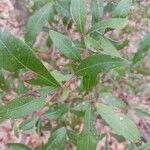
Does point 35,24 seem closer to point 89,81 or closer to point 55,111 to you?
point 55,111

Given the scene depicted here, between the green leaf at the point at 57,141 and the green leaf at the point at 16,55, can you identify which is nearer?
the green leaf at the point at 16,55

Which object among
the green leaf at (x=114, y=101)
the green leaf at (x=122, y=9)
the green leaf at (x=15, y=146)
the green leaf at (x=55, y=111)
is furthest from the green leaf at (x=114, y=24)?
the green leaf at (x=15, y=146)

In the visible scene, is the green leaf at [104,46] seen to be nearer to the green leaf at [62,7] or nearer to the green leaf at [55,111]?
the green leaf at [62,7]

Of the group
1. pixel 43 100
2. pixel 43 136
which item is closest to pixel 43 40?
pixel 43 136

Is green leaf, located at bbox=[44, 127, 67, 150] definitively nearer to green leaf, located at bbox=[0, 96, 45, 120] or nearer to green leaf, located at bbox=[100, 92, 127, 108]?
green leaf, located at bbox=[100, 92, 127, 108]

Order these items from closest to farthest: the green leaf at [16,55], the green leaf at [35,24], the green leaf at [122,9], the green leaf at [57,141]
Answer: the green leaf at [16,55] → the green leaf at [122,9] → the green leaf at [35,24] → the green leaf at [57,141]

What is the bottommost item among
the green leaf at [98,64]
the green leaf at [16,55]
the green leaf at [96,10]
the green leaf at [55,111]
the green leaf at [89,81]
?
the green leaf at [55,111]

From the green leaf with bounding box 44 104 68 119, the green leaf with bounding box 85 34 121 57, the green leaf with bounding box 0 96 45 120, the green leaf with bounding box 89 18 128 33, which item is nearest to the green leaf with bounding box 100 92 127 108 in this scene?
the green leaf with bounding box 44 104 68 119
